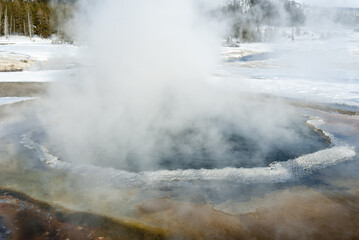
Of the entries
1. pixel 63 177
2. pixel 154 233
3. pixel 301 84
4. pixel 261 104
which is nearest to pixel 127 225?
pixel 154 233

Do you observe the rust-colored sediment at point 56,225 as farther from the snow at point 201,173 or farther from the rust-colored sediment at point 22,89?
the rust-colored sediment at point 22,89

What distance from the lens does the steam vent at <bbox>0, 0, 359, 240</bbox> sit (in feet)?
8.03

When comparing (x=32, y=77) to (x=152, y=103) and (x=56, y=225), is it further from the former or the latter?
(x=56, y=225)

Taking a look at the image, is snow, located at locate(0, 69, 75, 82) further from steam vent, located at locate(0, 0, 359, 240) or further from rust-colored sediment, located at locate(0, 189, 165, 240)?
rust-colored sediment, located at locate(0, 189, 165, 240)

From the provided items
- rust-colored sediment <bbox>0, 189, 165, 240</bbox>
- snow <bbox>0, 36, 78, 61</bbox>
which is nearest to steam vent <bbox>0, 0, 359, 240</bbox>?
rust-colored sediment <bbox>0, 189, 165, 240</bbox>

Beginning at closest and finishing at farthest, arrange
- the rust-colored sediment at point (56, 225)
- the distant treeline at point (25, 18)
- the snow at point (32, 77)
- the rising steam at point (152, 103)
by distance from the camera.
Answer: the rust-colored sediment at point (56, 225) → the rising steam at point (152, 103) → the snow at point (32, 77) → the distant treeline at point (25, 18)

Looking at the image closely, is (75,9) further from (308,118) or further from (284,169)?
(284,169)

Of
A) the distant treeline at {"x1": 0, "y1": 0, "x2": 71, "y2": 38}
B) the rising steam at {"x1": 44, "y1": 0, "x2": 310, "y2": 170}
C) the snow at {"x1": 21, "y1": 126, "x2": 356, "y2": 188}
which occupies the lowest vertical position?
the snow at {"x1": 21, "y1": 126, "x2": 356, "y2": 188}

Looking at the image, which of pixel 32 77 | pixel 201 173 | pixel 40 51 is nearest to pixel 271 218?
pixel 201 173

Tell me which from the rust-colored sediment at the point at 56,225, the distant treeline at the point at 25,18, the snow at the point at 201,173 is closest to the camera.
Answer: the rust-colored sediment at the point at 56,225

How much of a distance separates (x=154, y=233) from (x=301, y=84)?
8641 millimetres

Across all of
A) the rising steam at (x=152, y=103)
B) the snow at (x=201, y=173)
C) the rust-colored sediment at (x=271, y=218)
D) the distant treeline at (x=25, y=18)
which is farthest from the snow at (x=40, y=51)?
the rust-colored sediment at (x=271, y=218)

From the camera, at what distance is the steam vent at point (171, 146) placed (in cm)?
245

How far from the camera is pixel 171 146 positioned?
13.2ft
